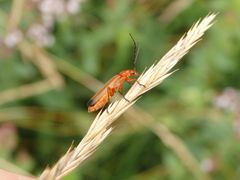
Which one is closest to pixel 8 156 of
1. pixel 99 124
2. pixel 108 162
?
pixel 108 162

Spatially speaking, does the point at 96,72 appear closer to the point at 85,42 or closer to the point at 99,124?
the point at 85,42

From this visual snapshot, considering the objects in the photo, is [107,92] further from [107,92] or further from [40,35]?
[40,35]

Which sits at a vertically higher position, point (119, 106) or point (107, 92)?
point (107, 92)

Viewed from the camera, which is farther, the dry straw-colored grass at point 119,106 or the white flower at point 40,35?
the white flower at point 40,35

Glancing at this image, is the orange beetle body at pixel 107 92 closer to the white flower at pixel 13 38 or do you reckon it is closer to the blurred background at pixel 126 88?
the blurred background at pixel 126 88

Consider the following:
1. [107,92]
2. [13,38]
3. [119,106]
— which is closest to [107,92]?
[107,92]

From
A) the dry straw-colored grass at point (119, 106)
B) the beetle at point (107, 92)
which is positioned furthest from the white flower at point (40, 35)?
the dry straw-colored grass at point (119, 106)
